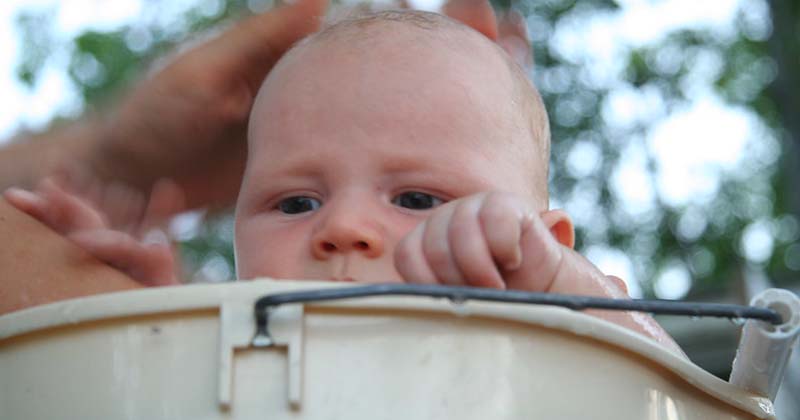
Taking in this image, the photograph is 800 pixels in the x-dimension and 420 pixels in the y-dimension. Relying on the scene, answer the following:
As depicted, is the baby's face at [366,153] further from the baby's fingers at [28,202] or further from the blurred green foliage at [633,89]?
the blurred green foliage at [633,89]

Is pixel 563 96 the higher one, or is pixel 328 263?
pixel 563 96

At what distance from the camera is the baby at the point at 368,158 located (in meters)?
1.15

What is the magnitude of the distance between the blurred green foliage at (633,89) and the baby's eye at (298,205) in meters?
6.96

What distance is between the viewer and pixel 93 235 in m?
1.20

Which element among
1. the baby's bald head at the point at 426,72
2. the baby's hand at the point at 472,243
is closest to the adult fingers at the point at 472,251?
the baby's hand at the point at 472,243

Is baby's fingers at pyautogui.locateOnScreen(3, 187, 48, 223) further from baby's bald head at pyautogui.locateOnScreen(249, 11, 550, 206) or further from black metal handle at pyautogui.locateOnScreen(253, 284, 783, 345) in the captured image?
black metal handle at pyautogui.locateOnScreen(253, 284, 783, 345)

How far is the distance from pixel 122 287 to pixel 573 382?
1.84 ft

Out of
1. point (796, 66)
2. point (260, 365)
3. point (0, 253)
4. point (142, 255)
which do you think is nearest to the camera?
point (260, 365)

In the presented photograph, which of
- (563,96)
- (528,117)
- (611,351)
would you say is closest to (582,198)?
Result: (563,96)

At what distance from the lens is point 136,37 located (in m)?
9.98

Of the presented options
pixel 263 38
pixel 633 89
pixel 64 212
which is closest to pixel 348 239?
pixel 64 212

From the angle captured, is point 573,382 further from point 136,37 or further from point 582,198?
point 136,37

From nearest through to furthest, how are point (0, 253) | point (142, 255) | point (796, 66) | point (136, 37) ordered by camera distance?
point (0, 253) < point (142, 255) < point (796, 66) < point (136, 37)

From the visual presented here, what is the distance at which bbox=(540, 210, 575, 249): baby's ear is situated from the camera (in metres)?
1.31
